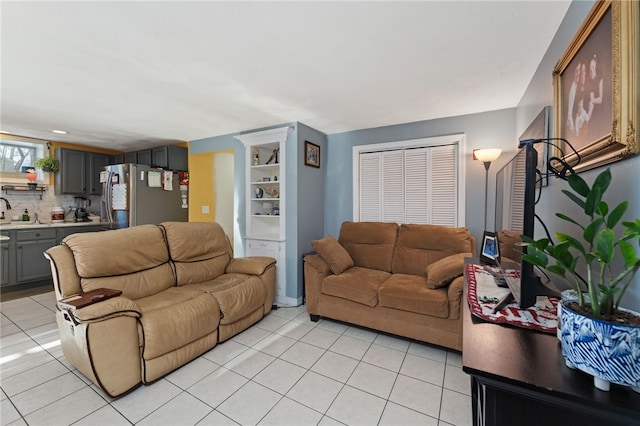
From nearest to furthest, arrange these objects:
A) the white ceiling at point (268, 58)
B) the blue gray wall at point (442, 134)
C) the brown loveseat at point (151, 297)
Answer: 1. the white ceiling at point (268, 58)
2. the brown loveseat at point (151, 297)
3. the blue gray wall at point (442, 134)

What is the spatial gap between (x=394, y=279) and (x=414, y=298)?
391mm

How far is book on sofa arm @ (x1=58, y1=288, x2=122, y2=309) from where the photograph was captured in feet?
5.42

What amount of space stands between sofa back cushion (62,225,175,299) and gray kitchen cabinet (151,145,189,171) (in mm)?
2220

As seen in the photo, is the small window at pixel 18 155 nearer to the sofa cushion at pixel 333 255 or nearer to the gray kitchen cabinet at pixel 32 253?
the gray kitchen cabinet at pixel 32 253

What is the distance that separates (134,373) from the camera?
1.76 m

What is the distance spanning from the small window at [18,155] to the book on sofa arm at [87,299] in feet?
12.7

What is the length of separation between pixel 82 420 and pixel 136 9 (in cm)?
237

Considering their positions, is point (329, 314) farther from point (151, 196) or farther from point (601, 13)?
point (151, 196)

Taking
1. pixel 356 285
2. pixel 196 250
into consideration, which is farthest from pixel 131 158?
pixel 356 285

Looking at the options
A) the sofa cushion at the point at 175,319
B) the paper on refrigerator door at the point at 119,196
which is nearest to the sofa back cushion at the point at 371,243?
the sofa cushion at the point at 175,319

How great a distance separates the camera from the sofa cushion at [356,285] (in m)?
2.46

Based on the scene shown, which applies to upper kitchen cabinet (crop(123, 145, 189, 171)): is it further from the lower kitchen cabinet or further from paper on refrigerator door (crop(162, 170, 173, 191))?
the lower kitchen cabinet

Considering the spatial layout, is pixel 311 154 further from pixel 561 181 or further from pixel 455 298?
pixel 561 181

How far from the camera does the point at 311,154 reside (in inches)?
138
